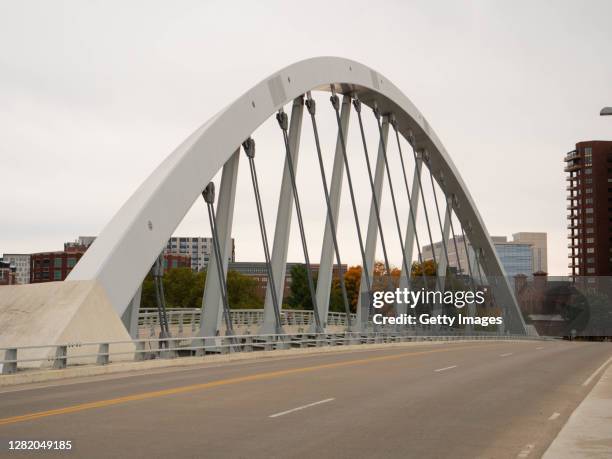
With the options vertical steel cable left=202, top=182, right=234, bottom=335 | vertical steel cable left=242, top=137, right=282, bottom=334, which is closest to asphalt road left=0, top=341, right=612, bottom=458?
vertical steel cable left=202, top=182, right=234, bottom=335

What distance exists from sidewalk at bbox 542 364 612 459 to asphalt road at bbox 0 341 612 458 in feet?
0.69

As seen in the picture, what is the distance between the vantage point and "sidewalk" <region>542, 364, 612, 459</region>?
383 inches

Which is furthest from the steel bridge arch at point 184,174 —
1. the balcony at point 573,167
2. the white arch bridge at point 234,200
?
the balcony at point 573,167

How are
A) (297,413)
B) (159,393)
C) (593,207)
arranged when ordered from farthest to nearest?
(593,207) → (159,393) → (297,413)

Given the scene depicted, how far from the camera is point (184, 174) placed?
26.0 metres

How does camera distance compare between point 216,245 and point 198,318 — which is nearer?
point 216,245

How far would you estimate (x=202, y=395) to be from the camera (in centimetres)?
1551

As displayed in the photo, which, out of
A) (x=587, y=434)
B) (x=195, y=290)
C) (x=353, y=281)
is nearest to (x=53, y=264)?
(x=195, y=290)

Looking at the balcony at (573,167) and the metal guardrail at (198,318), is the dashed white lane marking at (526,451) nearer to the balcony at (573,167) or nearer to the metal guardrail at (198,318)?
the metal guardrail at (198,318)

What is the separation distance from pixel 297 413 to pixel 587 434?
398 cm

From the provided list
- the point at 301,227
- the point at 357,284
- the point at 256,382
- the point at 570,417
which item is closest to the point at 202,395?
the point at 256,382

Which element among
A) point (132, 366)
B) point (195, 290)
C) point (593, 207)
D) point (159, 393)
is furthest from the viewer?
point (593, 207)

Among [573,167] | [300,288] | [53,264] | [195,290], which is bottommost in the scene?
[195,290]

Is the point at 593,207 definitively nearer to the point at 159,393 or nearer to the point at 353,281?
the point at 353,281
